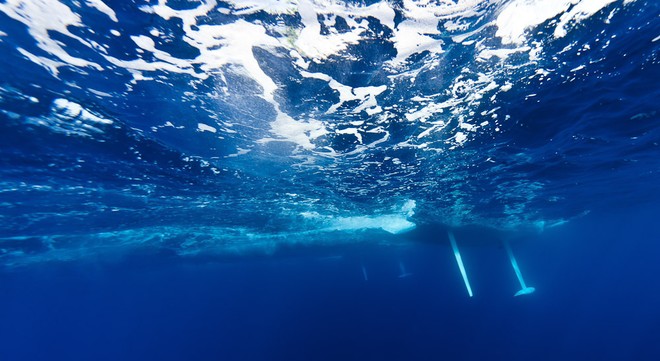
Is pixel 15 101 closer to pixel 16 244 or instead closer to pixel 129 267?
pixel 16 244

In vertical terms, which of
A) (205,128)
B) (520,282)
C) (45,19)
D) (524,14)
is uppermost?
(524,14)

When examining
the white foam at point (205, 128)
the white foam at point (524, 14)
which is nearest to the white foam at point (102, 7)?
the white foam at point (205, 128)

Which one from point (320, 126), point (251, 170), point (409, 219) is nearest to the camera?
point (320, 126)

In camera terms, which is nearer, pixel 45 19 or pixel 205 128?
pixel 45 19

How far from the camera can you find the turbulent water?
20.0 feet

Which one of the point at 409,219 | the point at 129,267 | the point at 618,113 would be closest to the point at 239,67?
the point at 618,113

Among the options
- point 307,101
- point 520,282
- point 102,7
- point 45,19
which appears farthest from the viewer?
point 520,282

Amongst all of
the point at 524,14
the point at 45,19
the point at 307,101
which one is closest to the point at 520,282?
the point at 524,14

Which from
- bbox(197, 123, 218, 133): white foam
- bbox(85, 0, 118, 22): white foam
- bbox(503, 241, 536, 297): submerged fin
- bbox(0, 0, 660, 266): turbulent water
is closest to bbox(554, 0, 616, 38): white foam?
bbox(0, 0, 660, 266): turbulent water

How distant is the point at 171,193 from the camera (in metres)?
16.3

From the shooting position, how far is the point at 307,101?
8812 millimetres

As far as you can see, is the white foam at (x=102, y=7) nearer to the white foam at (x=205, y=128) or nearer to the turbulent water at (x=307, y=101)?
the turbulent water at (x=307, y=101)

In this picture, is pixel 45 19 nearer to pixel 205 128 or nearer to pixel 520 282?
pixel 205 128

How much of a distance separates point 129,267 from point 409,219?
1493 inches
